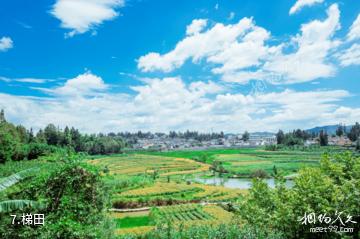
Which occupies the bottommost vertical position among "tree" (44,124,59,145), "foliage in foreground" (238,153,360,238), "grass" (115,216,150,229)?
"grass" (115,216,150,229)

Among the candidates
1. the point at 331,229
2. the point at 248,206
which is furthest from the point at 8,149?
the point at 331,229

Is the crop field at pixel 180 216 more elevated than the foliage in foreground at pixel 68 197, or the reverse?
the foliage in foreground at pixel 68 197

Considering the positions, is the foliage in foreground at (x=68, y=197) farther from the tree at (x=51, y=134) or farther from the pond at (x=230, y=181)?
the tree at (x=51, y=134)

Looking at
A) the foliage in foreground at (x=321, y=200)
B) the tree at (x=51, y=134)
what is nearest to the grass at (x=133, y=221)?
the foliage in foreground at (x=321, y=200)

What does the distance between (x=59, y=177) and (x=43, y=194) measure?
20.6 inches

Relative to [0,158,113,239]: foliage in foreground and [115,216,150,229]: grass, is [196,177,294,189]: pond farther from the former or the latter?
[0,158,113,239]: foliage in foreground

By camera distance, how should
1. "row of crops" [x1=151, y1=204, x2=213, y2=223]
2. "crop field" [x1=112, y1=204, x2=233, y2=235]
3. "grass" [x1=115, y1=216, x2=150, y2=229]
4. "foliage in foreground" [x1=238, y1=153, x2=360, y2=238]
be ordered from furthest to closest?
"row of crops" [x1=151, y1=204, x2=213, y2=223], "crop field" [x1=112, y1=204, x2=233, y2=235], "grass" [x1=115, y1=216, x2=150, y2=229], "foliage in foreground" [x1=238, y1=153, x2=360, y2=238]

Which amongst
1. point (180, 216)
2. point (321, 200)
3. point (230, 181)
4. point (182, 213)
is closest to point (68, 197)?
point (321, 200)

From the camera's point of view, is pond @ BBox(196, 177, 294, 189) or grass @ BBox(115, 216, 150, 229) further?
pond @ BBox(196, 177, 294, 189)

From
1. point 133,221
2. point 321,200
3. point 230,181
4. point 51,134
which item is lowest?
point 230,181

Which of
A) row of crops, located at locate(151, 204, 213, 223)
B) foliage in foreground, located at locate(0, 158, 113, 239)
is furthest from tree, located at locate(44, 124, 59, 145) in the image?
foliage in foreground, located at locate(0, 158, 113, 239)

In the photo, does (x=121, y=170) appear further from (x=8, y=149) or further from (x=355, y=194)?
(x=355, y=194)

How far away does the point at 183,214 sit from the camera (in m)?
29.0

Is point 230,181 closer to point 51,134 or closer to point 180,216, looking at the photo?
point 180,216
